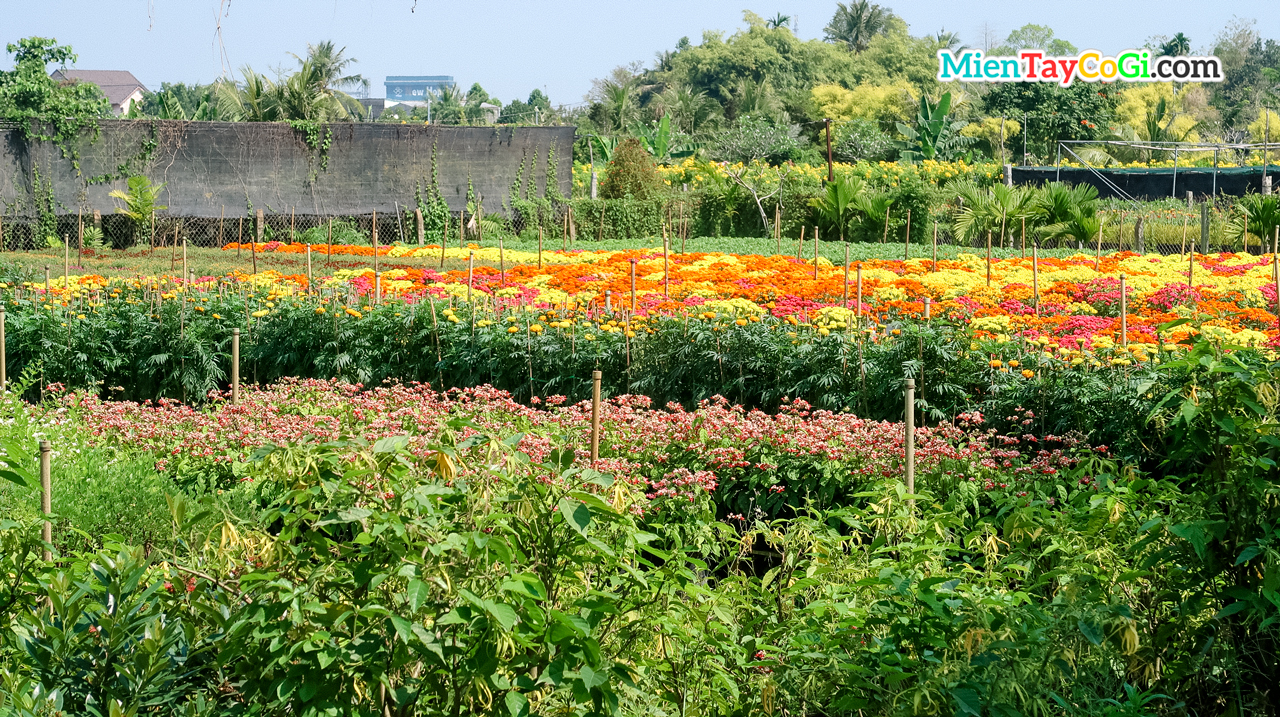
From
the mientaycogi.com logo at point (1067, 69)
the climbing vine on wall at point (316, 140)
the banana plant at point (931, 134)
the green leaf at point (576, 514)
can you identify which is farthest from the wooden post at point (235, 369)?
the mientaycogi.com logo at point (1067, 69)

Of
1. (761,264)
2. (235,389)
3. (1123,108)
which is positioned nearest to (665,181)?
(761,264)

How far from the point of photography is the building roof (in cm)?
8069

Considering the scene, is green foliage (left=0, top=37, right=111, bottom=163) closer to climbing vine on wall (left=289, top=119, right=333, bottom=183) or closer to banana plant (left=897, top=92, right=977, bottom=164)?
climbing vine on wall (left=289, top=119, right=333, bottom=183)

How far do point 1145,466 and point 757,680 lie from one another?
15.4 feet

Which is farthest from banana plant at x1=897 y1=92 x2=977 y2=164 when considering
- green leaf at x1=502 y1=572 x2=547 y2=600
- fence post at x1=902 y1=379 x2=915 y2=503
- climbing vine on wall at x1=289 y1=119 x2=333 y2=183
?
green leaf at x1=502 y1=572 x2=547 y2=600

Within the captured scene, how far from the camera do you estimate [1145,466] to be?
6922mm

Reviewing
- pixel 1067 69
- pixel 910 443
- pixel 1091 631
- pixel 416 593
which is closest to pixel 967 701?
pixel 1091 631

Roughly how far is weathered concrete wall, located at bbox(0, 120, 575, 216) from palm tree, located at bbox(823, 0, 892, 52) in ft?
152

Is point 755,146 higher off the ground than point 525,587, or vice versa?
point 755,146

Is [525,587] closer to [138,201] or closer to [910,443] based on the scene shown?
[910,443]

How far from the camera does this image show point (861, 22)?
233 ft

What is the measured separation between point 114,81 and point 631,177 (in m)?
70.2

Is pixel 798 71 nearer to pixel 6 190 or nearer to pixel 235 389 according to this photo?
pixel 6 190

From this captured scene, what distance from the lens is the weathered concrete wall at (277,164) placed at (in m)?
26.3
